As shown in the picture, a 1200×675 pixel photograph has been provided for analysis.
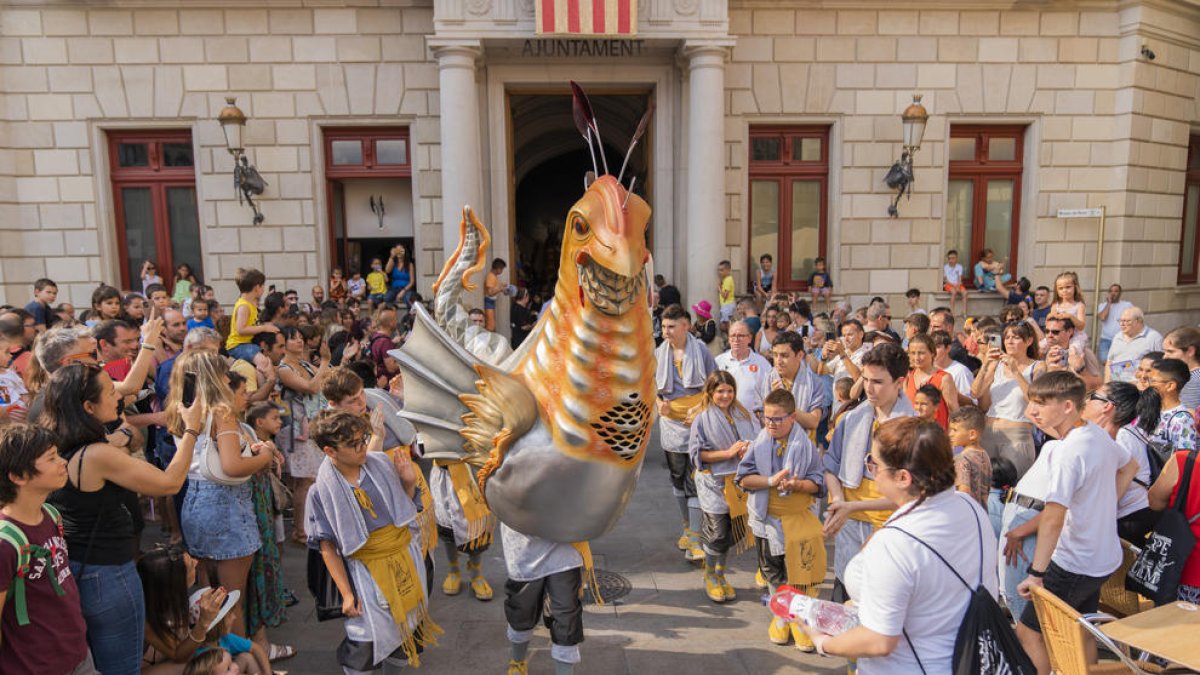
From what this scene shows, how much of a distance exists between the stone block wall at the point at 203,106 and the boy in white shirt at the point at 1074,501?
32.9ft

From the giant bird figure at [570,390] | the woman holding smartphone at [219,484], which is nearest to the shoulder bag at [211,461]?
the woman holding smartphone at [219,484]

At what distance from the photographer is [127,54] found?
35.9 ft

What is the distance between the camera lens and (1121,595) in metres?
3.92

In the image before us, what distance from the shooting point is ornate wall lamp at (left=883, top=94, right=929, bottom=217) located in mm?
11211

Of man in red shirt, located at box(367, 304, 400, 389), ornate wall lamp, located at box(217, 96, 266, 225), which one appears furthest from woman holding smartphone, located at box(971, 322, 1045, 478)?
ornate wall lamp, located at box(217, 96, 266, 225)

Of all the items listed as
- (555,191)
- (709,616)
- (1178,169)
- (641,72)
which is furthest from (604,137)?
(709,616)

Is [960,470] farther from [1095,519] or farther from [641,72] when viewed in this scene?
[641,72]

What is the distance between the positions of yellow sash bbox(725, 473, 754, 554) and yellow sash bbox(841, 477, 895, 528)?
97 cm

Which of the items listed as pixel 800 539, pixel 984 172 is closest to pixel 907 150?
pixel 984 172

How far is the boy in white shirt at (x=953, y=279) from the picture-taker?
1197 centimetres

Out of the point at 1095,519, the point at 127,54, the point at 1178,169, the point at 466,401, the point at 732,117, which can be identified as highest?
the point at 127,54

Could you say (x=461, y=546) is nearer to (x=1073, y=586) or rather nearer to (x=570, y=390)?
(x=570, y=390)

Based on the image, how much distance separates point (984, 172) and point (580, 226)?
11952 millimetres

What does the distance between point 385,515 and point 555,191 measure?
20.9m
